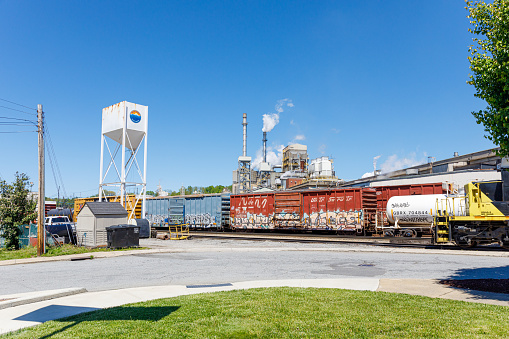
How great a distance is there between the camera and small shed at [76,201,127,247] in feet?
71.7

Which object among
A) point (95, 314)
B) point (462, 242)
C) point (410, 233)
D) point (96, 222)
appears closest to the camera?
point (95, 314)

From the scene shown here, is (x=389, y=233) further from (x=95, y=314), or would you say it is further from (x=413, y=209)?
(x=95, y=314)

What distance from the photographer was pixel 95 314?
7289mm

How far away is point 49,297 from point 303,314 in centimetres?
647

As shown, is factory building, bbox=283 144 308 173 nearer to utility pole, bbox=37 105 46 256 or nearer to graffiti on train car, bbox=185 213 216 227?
graffiti on train car, bbox=185 213 216 227

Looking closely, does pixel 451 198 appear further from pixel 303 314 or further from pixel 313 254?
pixel 303 314

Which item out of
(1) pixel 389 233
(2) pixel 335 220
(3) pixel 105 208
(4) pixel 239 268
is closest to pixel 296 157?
(2) pixel 335 220

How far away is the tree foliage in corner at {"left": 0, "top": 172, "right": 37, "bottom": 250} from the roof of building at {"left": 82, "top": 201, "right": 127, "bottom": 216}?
155 inches

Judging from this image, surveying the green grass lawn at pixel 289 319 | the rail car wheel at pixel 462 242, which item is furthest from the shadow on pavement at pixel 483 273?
the rail car wheel at pixel 462 242

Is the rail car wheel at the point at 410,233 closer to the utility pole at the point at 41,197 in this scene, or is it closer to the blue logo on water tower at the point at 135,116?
the utility pole at the point at 41,197

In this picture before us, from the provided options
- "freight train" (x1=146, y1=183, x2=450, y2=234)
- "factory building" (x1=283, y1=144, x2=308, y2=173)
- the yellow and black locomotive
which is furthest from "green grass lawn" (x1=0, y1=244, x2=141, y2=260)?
"factory building" (x1=283, y1=144, x2=308, y2=173)

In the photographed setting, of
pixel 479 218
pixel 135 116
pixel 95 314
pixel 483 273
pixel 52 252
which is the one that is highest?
pixel 135 116

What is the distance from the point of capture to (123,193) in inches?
1244

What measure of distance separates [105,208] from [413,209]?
19.5 meters
